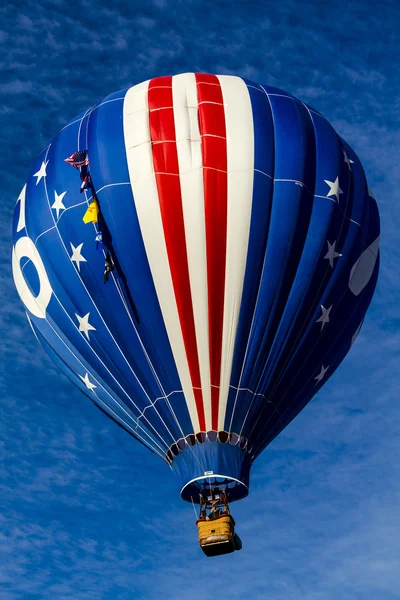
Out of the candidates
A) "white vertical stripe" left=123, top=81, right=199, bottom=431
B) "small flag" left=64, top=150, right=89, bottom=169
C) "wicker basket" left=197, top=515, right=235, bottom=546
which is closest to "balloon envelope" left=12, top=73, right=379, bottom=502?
"white vertical stripe" left=123, top=81, right=199, bottom=431

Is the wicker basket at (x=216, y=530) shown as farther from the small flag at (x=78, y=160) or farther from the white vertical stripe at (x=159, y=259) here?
the small flag at (x=78, y=160)

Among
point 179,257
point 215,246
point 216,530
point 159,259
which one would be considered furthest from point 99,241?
point 216,530

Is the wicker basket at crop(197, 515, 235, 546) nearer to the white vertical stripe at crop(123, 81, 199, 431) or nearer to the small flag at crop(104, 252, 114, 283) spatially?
the white vertical stripe at crop(123, 81, 199, 431)

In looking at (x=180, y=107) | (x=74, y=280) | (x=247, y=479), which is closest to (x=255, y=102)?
(x=180, y=107)

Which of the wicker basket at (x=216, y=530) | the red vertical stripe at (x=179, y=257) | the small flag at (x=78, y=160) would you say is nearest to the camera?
the wicker basket at (x=216, y=530)

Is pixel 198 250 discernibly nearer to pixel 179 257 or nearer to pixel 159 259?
pixel 179 257

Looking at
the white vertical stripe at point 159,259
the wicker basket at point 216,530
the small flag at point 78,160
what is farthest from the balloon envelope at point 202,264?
the wicker basket at point 216,530

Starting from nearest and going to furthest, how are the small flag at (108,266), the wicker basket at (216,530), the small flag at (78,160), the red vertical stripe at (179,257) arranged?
1. the wicker basket at (216,530)
2. the red vertical stripe at (179,257)
3. the small flag at (108,266)
4. the small flag at (78,160)
